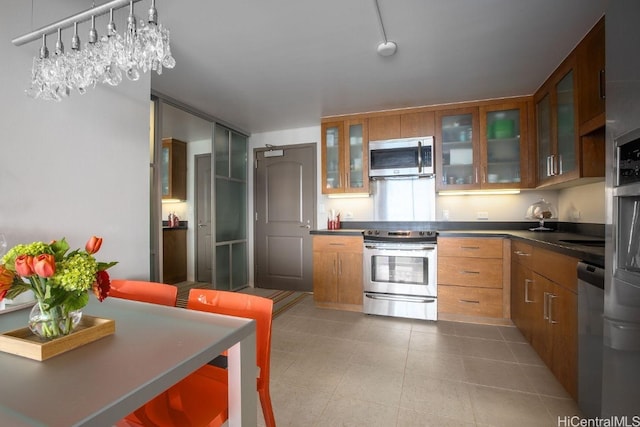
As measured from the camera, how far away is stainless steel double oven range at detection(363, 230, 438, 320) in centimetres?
298

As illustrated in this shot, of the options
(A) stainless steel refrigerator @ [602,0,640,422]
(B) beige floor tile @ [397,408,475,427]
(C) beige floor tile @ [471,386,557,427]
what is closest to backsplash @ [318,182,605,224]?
(C) beige floor tile @ [471,386,557,427]

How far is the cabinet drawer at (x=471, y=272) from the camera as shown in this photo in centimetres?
282

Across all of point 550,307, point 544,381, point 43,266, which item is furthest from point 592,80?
point 43,266

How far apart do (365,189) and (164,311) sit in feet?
9.35

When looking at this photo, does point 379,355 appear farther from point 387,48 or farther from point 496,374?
point 387,48

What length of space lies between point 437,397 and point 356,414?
20.5 inches

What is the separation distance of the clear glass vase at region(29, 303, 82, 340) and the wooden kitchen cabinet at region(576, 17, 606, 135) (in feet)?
9.17

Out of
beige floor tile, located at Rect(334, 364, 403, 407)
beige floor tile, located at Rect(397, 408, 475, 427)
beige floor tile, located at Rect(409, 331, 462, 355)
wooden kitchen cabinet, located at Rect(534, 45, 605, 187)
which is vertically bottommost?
beige floor tile, located at Rect(397, 408, 475, 427)

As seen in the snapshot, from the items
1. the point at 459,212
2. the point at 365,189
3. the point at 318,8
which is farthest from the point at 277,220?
the point at 318,8

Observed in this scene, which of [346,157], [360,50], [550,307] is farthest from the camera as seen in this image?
[346,157]

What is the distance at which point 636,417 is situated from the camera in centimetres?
100

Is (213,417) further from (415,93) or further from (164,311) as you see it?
(415,93)

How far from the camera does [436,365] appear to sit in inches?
83.0

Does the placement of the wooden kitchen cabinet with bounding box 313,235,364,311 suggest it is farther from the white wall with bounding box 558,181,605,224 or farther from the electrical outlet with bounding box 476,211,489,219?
the white wall with bounding box 558,181,605,224
